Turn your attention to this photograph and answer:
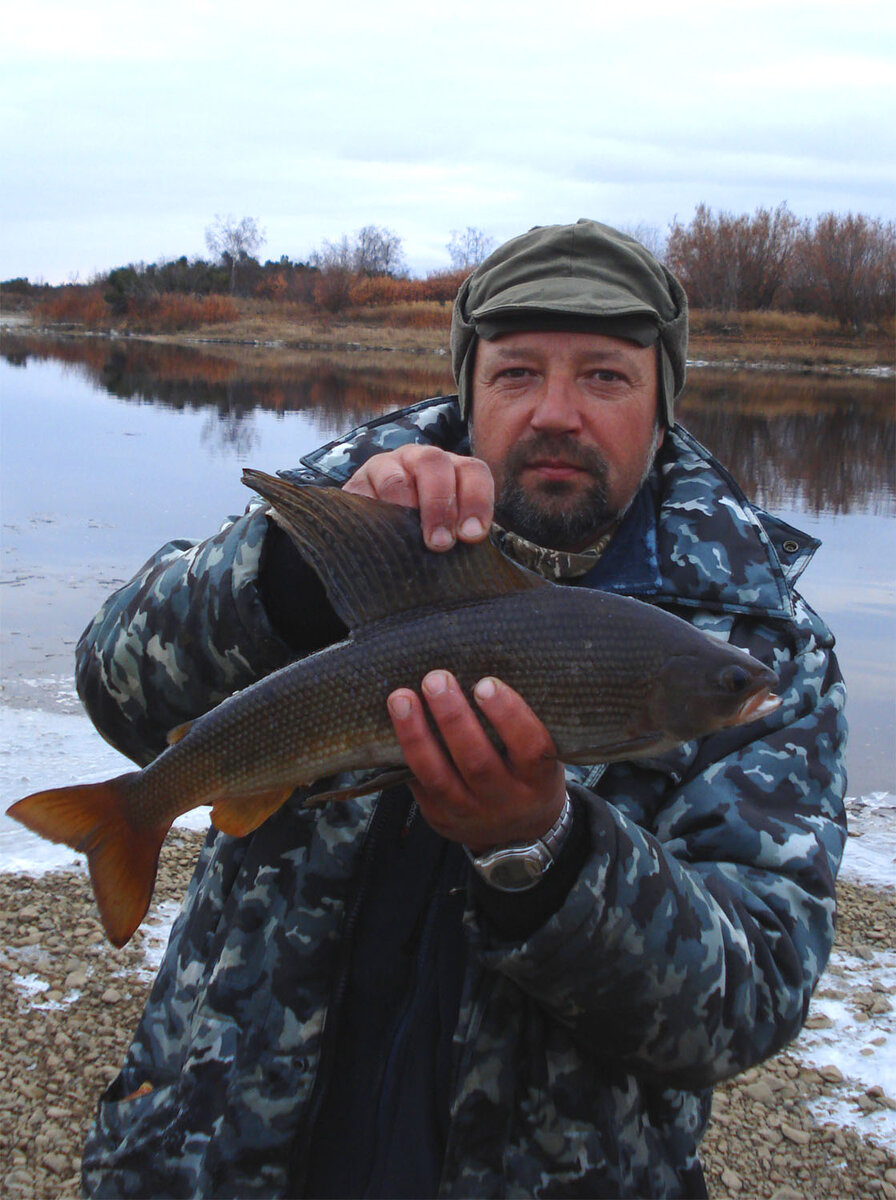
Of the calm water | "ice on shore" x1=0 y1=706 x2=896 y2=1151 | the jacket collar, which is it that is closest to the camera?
the jacket collar

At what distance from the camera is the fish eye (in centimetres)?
221

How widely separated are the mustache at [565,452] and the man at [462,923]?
36 centimetres

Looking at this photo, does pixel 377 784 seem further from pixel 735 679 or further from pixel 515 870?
pixel 735 679

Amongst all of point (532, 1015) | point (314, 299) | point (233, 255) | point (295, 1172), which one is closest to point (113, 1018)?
A: point (295, 1172)

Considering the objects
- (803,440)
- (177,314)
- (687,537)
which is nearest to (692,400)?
(803,440)

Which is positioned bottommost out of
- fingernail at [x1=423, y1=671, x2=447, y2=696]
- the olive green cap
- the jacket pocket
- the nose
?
the jacket pocket

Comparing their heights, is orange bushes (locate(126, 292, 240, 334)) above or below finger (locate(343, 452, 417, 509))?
below

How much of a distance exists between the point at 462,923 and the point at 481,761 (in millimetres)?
581

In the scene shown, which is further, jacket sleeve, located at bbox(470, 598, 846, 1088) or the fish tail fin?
the fish tail fin

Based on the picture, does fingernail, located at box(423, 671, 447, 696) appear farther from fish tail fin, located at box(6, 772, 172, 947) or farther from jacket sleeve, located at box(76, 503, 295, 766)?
fish tail fin, located at box(6, 772, 172, 947)

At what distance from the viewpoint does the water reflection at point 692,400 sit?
20.1m

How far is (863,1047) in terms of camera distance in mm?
4590

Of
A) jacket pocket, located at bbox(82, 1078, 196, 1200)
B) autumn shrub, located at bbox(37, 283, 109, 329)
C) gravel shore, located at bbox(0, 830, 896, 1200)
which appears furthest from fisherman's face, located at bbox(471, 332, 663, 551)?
autumn shrub, located at bbox(37, 283, 109, 329)

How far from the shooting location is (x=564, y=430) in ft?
9.97
